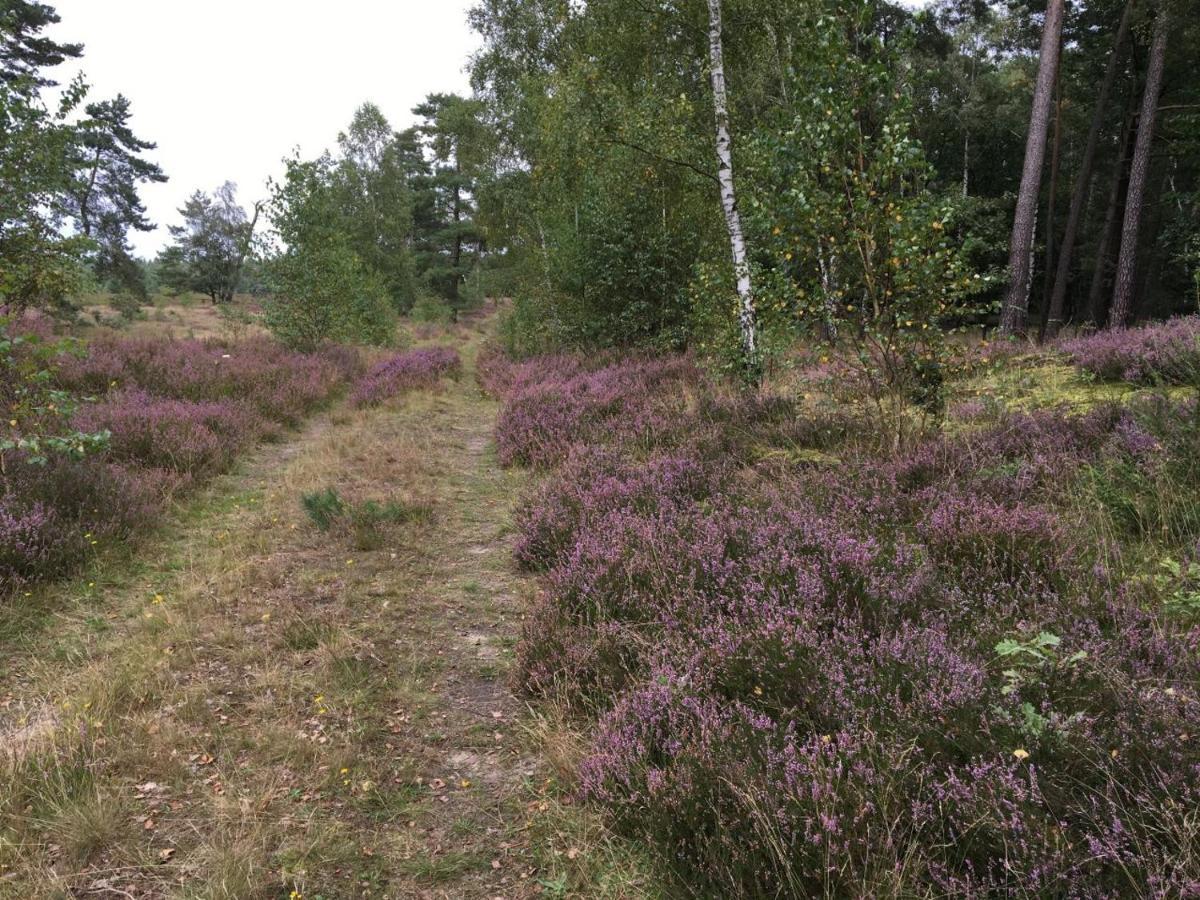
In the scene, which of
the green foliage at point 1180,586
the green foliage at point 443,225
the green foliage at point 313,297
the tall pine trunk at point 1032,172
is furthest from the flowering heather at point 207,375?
the green foliage at point 443,225

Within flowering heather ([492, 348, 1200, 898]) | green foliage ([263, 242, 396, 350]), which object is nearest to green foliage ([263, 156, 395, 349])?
green foliage ([263, 242, 396, 350])

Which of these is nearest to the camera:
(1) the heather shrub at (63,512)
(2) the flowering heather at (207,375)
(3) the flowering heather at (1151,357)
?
(1) the heather shrub at (63,512)

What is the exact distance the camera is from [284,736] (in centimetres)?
326

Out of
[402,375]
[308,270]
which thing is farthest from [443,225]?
[402,375]

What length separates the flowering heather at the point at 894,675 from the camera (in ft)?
6.36

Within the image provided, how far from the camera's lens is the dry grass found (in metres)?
2.49

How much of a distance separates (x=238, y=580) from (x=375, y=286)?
22841 millimetres

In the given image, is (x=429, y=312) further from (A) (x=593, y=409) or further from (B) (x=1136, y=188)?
(B) (x=1136, y=188)

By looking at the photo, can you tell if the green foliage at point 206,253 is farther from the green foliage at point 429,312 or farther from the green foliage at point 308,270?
the green foliage at point 308,270

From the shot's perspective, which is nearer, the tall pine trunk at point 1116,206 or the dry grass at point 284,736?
the dry grass at point 284,736

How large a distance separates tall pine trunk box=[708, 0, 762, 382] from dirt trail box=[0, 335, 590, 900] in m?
5.33

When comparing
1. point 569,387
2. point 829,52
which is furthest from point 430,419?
point 829,52

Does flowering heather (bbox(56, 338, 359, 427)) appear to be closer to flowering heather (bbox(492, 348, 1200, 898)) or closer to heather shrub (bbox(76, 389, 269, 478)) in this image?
heather shrub (bbox(76, 389, 269, 478))

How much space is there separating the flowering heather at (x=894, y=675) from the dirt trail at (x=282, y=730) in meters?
0.50
